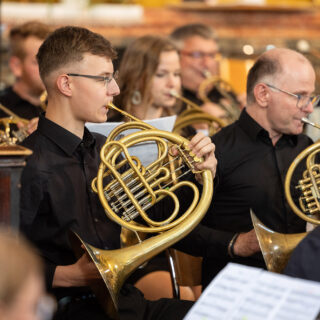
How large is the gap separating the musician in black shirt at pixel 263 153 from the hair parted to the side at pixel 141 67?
80cm

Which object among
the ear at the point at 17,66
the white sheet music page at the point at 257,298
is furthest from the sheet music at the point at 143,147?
the ear at the point at 17,66

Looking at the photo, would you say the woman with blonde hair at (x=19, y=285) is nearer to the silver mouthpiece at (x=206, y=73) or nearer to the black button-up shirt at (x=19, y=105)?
the black button-up shirt at (x=19, y=105)

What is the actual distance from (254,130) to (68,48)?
917mm

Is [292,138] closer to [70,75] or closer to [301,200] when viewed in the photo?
[301,200]

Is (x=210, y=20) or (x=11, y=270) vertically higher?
(x=11, y=270)

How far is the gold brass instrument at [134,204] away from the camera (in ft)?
6.98

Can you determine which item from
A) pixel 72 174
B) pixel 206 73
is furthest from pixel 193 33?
pixel 72 174

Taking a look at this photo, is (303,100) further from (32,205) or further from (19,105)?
(19,105)

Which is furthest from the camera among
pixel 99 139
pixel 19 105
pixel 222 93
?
pixel 222 93

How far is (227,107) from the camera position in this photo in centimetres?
495

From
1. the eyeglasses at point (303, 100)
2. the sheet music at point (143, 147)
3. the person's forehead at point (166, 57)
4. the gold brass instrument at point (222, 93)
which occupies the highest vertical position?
the eyeglasses at point (303, 100)

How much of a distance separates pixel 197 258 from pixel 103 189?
881 millimetres

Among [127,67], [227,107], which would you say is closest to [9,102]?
[127,67]

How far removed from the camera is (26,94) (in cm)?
418
